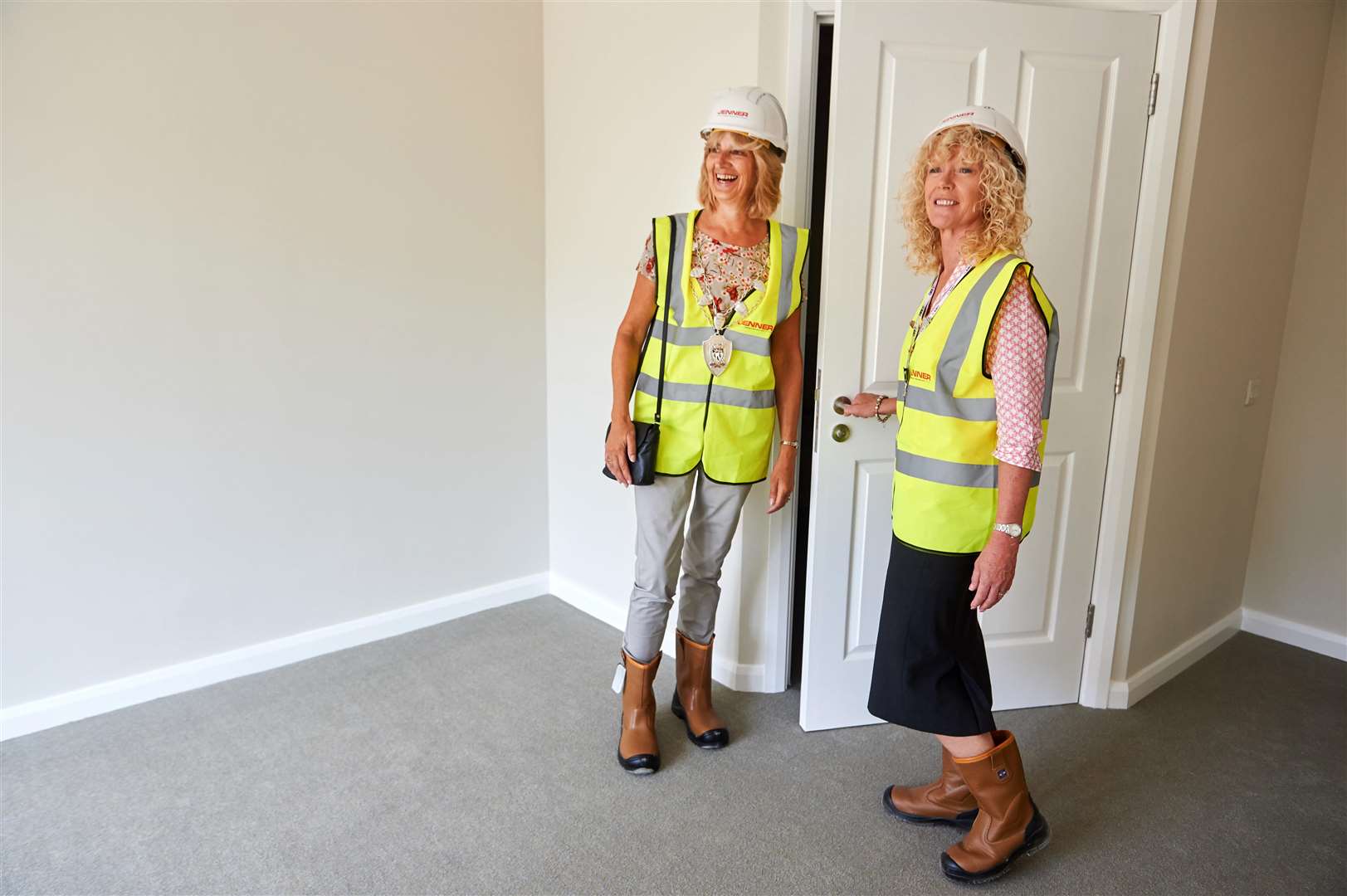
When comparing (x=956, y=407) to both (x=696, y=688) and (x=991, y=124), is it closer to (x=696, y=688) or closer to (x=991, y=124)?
(x=991, y=124)

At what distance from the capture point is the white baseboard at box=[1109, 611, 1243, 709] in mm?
2604

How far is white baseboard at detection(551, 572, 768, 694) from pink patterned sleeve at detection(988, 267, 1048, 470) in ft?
4.41

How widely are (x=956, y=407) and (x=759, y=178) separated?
784 mm

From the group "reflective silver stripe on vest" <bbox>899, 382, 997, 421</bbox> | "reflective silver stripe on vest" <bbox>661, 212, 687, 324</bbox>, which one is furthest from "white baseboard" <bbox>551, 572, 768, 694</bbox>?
"reflective silver stripe on vest" <bbox>899, 382, 997, 421</bbox>

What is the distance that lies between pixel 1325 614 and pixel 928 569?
90.6 inches

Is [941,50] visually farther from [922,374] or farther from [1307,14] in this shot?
[1307,14]

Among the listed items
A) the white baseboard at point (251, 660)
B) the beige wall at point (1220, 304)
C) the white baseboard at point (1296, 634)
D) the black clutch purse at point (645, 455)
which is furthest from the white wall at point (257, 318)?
the white baseboard at point (1296, 634)

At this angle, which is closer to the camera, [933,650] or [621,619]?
[933,650]

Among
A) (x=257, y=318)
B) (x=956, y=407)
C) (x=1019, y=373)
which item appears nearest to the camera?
(x=1019, y=373)

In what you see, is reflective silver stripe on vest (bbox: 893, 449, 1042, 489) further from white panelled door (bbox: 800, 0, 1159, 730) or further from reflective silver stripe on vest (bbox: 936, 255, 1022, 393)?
white panelled door (bbox: 800, 0, 1159, 730)

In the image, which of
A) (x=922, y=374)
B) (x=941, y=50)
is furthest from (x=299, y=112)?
(x=922, y=374)

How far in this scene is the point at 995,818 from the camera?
5.91 feet

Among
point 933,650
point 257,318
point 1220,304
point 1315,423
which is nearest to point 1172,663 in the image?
point 1315,423

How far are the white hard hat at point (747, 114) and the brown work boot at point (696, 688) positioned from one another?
130 cm
